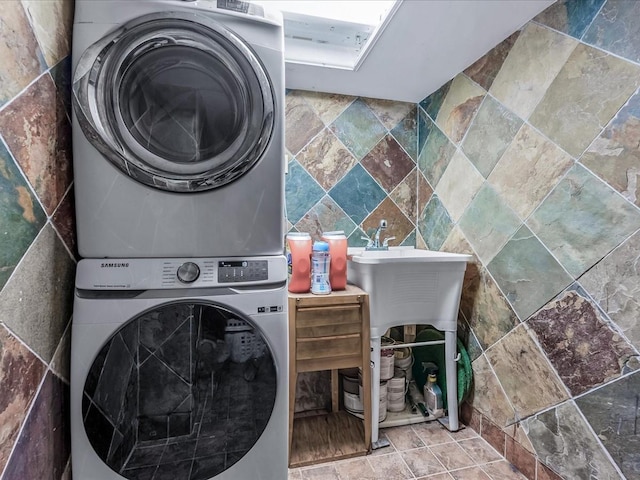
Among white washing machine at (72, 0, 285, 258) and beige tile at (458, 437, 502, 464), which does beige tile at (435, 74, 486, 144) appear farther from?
beige tile at (458, 437, 502, 464)

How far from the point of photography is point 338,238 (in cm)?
146

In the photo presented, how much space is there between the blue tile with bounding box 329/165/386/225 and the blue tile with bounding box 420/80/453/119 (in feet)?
1.84

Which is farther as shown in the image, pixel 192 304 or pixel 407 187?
pixel 407 187

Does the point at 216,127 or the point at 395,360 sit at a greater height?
the point at 216,127

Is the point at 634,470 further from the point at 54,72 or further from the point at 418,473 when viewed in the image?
the point at 54,72

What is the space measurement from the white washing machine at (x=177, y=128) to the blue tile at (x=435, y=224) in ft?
3.77

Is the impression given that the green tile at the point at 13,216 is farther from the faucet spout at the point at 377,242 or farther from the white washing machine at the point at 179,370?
the faucet spout at the point at 377,242

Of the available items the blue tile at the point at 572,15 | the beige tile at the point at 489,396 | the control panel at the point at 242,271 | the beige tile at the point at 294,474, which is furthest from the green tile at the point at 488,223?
the beige tile at the point at 294,474

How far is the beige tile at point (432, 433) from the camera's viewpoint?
1.46 metres

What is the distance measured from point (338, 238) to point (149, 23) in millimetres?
1035

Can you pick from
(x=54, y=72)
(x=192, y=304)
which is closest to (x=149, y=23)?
(x=54, y=72)

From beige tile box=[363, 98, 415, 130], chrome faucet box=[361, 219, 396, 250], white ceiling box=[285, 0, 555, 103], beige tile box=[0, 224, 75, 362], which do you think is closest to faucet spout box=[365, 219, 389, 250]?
chrome faucet box=[361, 219, 396, 250]

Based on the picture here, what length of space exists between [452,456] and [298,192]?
4.99 feet

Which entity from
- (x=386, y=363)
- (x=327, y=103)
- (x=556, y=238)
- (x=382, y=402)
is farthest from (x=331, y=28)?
(x=382, y=402)
